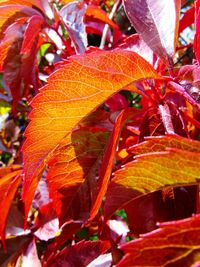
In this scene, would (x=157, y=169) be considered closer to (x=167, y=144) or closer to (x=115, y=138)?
(x=167, y=144)

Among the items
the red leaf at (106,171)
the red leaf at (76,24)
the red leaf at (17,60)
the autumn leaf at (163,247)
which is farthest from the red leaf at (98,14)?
the autumn leaf at (163,247)

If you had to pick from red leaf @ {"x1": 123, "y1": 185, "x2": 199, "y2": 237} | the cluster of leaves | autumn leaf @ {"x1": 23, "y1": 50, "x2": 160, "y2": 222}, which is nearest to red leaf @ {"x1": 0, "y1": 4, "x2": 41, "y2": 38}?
the cluster of leaves

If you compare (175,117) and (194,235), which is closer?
(194,235)

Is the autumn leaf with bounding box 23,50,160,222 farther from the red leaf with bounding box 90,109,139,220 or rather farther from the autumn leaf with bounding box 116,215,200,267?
the autumn leaf with bounding box 116,215,200,267

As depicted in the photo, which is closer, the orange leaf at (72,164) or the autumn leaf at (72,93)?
the autumn leaf at (72,93)

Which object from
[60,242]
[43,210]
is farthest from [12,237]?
[60,242]

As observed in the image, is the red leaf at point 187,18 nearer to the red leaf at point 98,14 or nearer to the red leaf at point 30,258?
the red leaf at point 98,14

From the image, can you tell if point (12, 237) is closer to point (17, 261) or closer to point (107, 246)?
point (17, 261)
